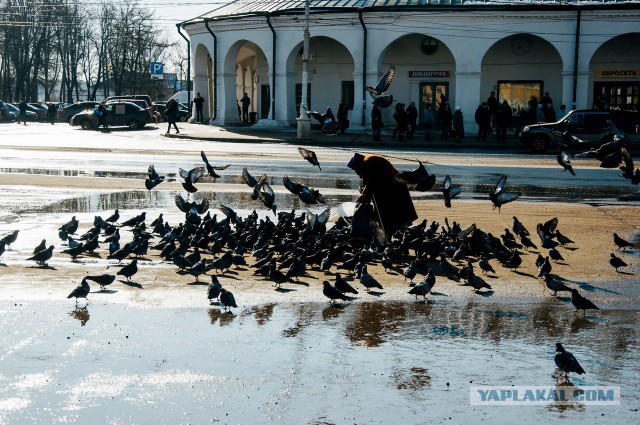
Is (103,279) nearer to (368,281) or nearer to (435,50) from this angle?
(368,281)

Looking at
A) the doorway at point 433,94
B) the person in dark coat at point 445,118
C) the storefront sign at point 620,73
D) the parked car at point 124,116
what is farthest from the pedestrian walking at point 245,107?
the storefront sign at point 620,73

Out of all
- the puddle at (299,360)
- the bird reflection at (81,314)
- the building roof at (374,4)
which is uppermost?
the building roof at (374,4)

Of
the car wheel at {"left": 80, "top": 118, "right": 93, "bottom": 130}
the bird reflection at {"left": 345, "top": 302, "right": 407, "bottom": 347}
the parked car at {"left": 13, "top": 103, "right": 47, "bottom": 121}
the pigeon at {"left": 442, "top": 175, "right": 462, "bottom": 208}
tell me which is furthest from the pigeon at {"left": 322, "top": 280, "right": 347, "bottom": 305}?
the parked car at {"left": 13, "top": 103, "right": 47, "bottom": 121}

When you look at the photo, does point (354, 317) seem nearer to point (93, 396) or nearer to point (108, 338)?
point (108, 338)

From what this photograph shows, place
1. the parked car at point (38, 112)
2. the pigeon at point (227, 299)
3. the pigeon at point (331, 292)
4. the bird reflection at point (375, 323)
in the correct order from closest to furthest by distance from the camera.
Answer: the bird reflection at point (375, 323) → the pigeon at point (227, 299) → the pigeon at point (331, 292) → the parked car at point (38, 112)

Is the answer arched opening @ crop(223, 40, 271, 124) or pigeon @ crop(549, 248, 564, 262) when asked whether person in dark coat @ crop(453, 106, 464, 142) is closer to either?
arched opening @ crop(223, 40, 271, 124)

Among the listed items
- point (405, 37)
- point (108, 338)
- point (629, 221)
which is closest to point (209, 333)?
point (108, 338)

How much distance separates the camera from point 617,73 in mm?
40781

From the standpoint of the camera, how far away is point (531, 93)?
42.6 m

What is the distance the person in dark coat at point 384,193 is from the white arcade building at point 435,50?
94.5 ft

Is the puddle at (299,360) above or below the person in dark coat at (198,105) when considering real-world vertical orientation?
below

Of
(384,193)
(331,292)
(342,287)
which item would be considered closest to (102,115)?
(384,193)

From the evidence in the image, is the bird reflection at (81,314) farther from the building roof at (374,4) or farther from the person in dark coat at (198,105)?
the person in dark coat at (198,105)

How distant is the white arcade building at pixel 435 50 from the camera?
38.7m
